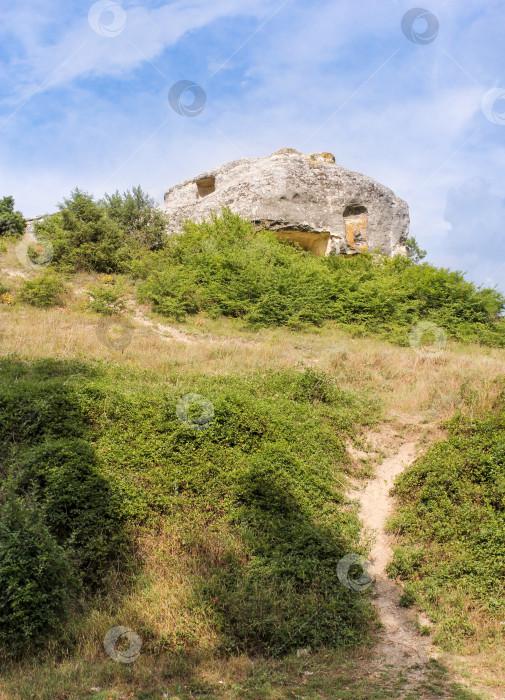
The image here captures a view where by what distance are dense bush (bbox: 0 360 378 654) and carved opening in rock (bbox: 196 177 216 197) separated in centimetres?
2522

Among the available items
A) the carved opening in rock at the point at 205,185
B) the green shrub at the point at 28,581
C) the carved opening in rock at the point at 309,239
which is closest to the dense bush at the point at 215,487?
the green shrub at the point at 28,581

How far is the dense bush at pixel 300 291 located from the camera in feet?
62.8

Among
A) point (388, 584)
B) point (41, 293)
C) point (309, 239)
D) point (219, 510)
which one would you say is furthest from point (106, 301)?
point (309, 239)

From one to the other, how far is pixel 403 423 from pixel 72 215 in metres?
18.0

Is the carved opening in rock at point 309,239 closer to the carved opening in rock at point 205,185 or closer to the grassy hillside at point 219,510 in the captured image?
the carved opening in rock at point 205,185

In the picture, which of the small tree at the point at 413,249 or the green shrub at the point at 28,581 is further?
the small tree at the point at 413,249

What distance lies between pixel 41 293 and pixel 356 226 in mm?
17695

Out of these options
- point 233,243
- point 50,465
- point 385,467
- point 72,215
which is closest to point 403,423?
point 385,467

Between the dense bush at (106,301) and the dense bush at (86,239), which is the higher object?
the dense bush at (86,239)

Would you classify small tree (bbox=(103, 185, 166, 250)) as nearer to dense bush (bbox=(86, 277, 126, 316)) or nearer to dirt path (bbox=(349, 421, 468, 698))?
dense bush (bbox=(86, 277, 126, 316))

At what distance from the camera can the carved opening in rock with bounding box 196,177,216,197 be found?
32.4 m

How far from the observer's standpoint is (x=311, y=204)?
26891 mm

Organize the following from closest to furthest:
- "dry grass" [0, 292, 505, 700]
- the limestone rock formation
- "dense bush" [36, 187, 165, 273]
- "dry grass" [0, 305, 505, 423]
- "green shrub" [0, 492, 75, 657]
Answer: "dry grass" [0, 292, 505, 700]
"green shrub" [0, 492, 75, 657]
"dry grass" [0, 305, 505, 423]
"dense bush" [36, 187, 165, 273]
the limestone rock formation

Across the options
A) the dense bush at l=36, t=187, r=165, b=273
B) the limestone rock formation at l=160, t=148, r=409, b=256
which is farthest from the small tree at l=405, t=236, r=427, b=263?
the dense bush at l=36, t=187, r=165, b=273
